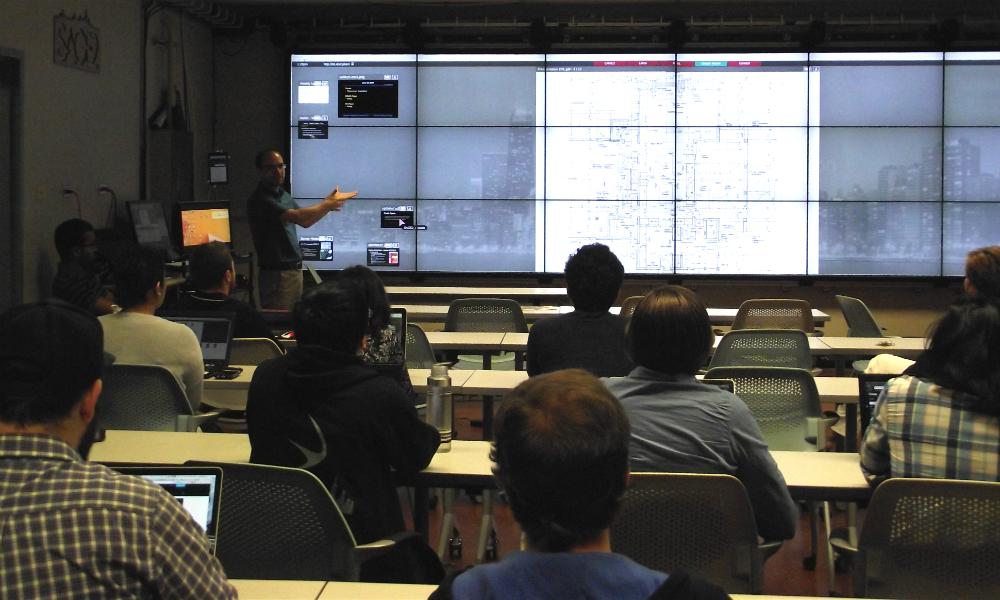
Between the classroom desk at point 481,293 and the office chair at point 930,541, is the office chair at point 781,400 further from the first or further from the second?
the classroom desk at point 481,293

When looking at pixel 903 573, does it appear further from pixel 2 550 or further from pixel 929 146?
pixel 929 146

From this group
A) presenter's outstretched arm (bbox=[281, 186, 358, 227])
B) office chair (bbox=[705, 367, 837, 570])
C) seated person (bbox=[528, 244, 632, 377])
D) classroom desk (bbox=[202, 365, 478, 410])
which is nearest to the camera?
seated person (bbox=[528, 244, 632, 377])

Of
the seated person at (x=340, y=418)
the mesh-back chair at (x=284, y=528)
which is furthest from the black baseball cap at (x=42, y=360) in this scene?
the seated person at (x=340, y=418)

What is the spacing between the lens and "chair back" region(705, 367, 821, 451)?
12.7 feet

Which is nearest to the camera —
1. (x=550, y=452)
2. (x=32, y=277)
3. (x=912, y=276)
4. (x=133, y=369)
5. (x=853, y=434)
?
(x=550, y=452)

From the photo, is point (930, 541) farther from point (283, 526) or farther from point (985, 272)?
point (985, 272)

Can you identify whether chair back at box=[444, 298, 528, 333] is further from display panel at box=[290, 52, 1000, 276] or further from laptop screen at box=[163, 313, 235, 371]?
display panel at box=[290, 52, 1000, 276]

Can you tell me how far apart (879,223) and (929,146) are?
747 mm

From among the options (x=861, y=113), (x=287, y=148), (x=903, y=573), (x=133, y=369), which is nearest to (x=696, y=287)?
(x=861, y=113)

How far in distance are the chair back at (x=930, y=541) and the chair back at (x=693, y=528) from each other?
245 mm

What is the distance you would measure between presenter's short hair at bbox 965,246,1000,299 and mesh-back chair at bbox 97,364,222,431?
2.77 metres

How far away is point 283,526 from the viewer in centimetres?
231

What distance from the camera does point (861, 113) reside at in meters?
9.09

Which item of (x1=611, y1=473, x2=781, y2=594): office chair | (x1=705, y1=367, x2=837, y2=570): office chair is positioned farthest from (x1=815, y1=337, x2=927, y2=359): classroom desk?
(x1=611, y1=473, x2=781, y2=594): office chair
